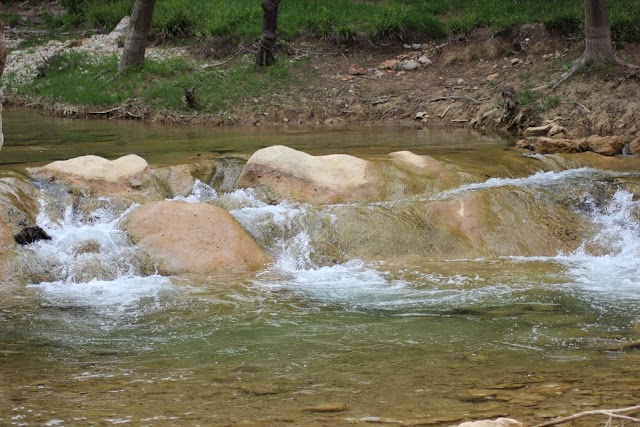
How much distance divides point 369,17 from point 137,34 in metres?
4.57

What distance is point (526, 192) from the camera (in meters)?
9.27

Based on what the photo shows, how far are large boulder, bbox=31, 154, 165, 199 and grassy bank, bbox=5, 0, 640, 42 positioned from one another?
938 cm

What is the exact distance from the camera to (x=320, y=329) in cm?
591

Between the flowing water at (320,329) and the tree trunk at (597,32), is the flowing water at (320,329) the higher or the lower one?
the lower one

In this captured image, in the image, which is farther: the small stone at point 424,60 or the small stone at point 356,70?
the small stone at point 424,60

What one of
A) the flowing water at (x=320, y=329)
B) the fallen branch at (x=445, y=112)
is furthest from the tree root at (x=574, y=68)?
the flowing water at (x=320, y=329)

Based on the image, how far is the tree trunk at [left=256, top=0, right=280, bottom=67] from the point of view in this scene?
16.2 meters

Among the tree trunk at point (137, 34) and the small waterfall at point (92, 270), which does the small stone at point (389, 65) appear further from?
the small waterfall at point (92, 270)

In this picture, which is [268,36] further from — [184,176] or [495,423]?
[495,423]

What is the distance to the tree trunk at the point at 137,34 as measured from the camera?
54.6ft

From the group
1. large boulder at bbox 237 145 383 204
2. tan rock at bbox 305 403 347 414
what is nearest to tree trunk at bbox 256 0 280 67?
large boulder at bbox 237 145 383 204

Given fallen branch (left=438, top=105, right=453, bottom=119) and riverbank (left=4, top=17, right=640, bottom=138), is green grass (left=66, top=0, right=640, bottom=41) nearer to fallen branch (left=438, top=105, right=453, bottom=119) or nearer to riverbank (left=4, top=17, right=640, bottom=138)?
riverbank (left=4, top=17, right=640, bottom=138)

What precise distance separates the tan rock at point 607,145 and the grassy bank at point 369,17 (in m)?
5.19

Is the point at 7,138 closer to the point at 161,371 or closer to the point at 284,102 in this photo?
the point at 284,102
